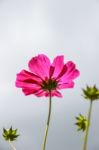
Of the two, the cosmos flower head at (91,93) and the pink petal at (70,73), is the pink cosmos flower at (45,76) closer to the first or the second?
the pink petal at (70,73)

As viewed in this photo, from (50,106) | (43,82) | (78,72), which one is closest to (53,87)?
(43,82)

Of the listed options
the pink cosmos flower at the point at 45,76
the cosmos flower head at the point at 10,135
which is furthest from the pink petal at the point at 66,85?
the cosmos flower head at the point at 10,135

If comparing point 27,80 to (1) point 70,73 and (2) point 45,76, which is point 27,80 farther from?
(1) point 70,73

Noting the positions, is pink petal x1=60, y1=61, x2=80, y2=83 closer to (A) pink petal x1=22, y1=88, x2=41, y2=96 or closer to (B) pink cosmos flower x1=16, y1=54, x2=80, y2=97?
(B) pink cosmos flower x1=16, y1=54, x2=80, y2=97

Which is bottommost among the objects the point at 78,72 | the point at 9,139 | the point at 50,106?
the point at 9,139

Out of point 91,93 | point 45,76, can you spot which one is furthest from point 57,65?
point 91,93

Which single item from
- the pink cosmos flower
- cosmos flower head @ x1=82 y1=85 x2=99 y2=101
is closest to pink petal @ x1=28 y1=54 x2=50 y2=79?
the pink cosmos flower

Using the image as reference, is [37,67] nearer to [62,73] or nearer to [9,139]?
[62,73]
